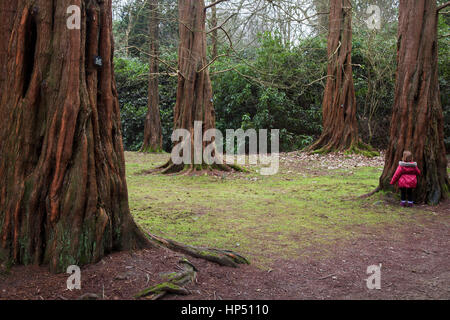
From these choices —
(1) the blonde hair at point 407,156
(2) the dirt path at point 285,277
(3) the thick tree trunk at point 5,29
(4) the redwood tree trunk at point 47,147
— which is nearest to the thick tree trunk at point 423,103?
(1) the blonde hair at point 407,156

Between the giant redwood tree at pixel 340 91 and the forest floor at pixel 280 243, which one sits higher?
the giant redwood tree at pixel 340 91

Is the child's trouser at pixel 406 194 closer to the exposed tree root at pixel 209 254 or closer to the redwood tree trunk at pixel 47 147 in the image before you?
the exposed tree root at pixel 209 254

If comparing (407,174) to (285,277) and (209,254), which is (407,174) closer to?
(285,277)

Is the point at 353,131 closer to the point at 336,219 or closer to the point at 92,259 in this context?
the point at 336,219

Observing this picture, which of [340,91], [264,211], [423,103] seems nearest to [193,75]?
[264,211]

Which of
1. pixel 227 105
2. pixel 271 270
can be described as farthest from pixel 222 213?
pixel 227 105

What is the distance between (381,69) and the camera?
59.8 ft

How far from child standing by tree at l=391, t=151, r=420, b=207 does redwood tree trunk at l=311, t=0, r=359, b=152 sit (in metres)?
8.20

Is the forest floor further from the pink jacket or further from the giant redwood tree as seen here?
the giant redwood tree

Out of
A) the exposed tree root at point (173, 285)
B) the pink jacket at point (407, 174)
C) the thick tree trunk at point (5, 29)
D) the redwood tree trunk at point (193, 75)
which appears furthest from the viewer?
the redwood tree trunk at point (193, 75)

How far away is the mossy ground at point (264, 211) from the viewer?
18.1 ft

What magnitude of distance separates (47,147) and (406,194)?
6474 millimetres

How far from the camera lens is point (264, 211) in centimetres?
731

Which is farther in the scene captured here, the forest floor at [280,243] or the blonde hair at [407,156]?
the blonde hair at [407,156]
